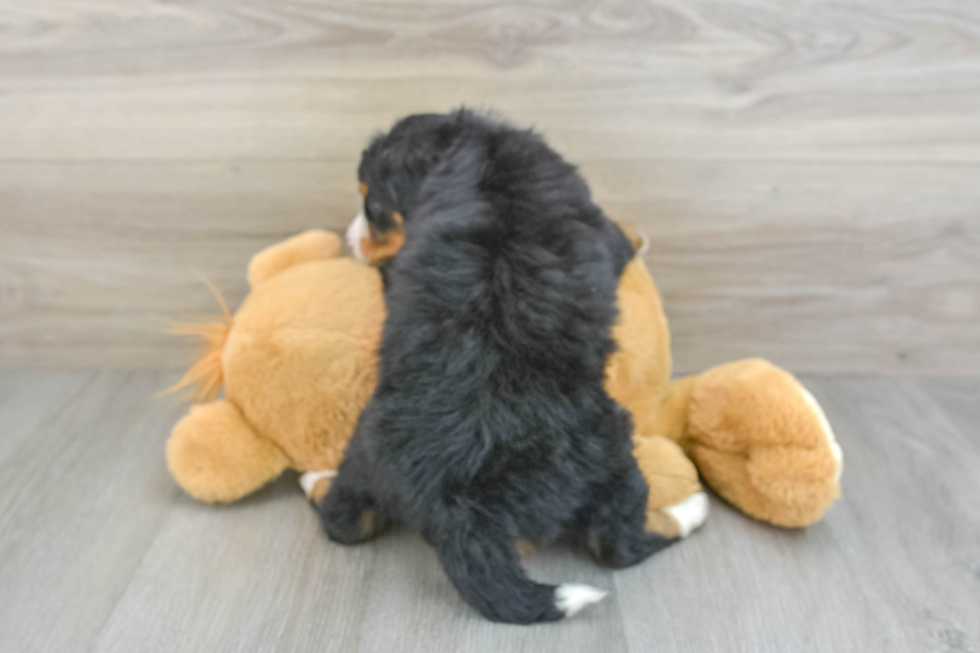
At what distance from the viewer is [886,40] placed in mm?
895

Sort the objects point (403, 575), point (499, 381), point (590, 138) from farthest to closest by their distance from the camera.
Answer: point (590, 138) < point (403, 575) < point (499, 381)

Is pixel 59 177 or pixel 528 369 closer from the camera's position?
pixel 528 369

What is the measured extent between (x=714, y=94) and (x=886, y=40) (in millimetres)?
224

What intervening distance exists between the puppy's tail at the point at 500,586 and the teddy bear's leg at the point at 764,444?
244 mm

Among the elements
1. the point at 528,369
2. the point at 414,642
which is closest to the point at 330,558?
the point at 414,642

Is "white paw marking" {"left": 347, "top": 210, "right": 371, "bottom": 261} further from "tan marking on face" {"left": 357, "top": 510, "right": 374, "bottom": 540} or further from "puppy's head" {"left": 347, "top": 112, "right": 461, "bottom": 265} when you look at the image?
"tan marking on face" {"left": 357, "top": 510, "right": 374, "bottom": 540}

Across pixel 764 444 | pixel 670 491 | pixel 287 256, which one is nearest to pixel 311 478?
pixel 287 256

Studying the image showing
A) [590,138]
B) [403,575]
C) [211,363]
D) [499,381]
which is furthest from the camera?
[590,138]

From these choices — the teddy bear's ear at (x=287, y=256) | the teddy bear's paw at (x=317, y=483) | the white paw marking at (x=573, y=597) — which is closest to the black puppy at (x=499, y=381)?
the white paw marking at (x=573, y=597)

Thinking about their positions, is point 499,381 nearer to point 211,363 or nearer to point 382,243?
point 382,243

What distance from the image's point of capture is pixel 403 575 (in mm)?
723

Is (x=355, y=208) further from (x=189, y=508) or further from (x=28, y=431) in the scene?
(x=28, y=431)

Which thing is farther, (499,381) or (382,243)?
(382,243)

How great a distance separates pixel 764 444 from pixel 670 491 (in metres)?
0.12
